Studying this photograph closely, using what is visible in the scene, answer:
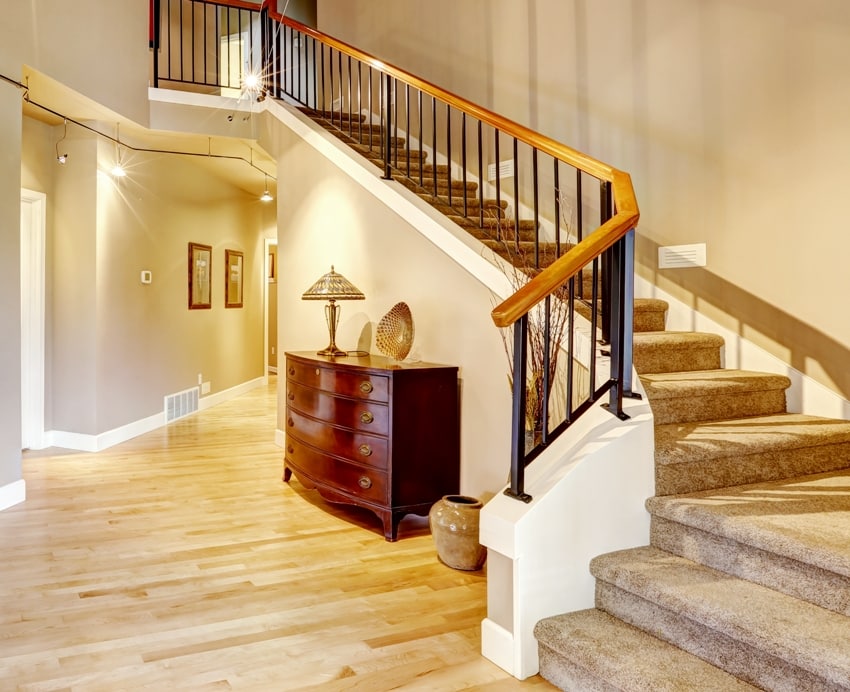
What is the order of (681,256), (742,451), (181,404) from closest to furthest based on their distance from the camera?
(742,451) < (681,256) < (181,404)

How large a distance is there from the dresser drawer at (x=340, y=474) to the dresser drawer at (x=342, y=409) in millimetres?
222

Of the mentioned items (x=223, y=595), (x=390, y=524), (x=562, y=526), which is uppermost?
(x=562, y=526)

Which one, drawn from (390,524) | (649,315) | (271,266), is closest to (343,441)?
(390,524)

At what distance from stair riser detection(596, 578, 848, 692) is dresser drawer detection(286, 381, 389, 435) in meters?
1.53

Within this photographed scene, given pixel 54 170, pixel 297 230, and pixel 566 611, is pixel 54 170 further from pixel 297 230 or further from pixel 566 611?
pixel 566 611

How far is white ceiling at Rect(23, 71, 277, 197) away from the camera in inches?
193

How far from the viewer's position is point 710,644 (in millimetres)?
1879

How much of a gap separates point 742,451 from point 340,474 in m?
2.11

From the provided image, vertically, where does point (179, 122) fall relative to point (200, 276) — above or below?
above

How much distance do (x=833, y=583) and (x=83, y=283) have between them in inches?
223

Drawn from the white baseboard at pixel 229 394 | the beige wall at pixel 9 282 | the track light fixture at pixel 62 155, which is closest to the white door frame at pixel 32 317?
the track light fixture at pixel 62 155

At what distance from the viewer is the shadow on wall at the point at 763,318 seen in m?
3.08

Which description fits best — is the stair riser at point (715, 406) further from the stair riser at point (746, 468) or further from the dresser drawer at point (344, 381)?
the dresser drawer at point (344, 381)

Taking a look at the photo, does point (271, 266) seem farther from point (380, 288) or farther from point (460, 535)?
point (460, 535)
